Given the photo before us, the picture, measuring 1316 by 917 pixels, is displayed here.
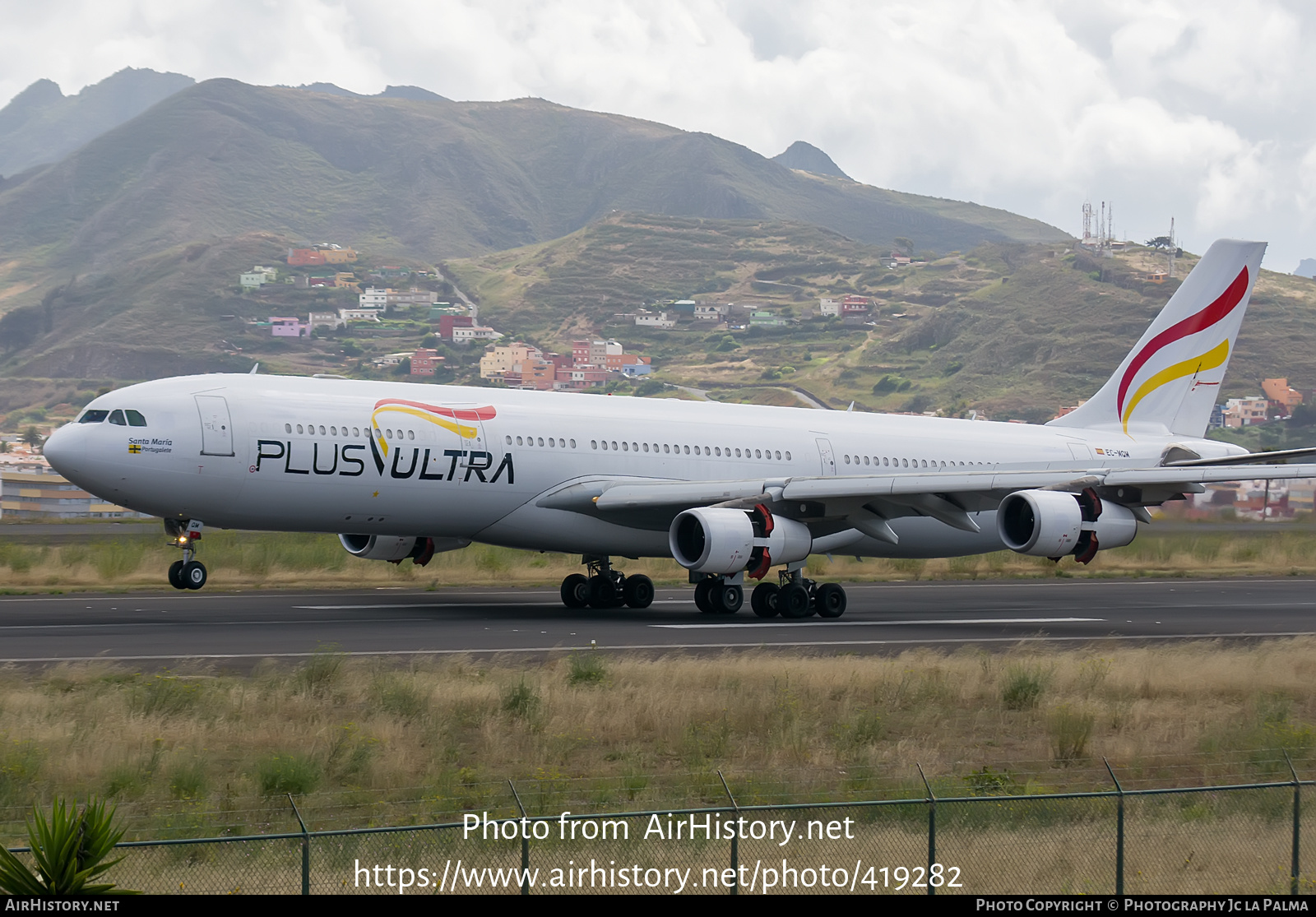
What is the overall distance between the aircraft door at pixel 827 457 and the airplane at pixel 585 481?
0.09 meters

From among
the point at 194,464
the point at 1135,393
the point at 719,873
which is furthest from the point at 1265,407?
the point at 719,873

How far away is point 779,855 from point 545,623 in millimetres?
19894

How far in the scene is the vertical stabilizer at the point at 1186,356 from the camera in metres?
44.0

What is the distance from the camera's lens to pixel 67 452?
29.5m

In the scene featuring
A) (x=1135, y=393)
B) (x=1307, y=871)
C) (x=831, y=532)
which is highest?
(x=1135, y=393)

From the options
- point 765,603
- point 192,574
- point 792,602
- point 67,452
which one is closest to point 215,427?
Answer: point 67,452

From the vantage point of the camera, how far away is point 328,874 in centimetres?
1246

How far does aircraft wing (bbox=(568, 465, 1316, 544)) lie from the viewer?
32531 millimetres

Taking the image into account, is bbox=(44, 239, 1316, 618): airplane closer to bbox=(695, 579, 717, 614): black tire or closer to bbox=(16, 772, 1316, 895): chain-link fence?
bbox=(695, 579, 717, 614): black tire

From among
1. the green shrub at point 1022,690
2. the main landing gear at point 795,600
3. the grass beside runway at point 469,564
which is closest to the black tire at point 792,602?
the main landing gear at point 795,600

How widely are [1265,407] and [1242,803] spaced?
16479 centimetres

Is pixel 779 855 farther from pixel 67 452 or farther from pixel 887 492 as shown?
pixel 67 452

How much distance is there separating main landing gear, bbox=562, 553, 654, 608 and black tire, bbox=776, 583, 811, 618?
3726mm
